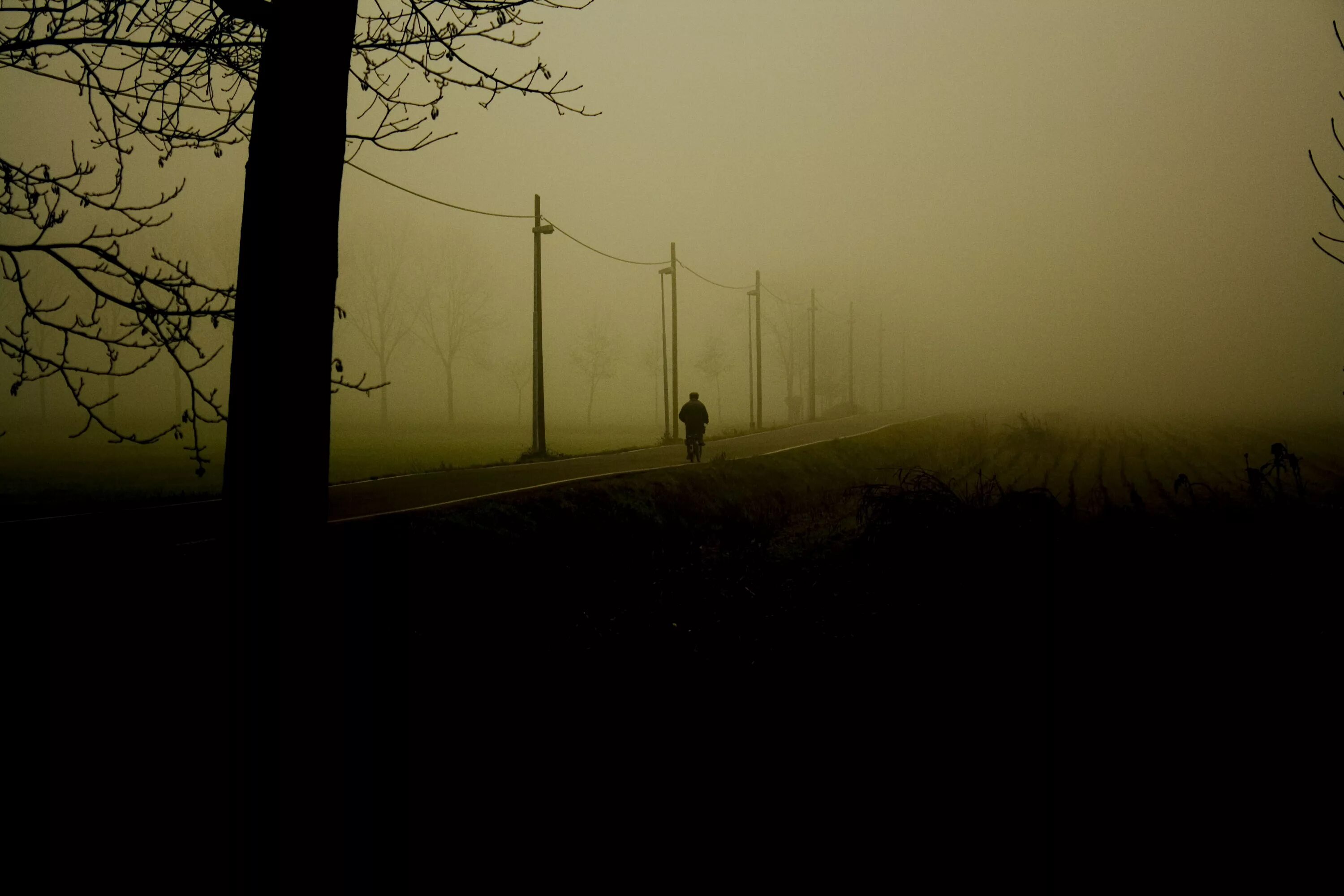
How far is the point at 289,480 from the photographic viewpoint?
2133mm

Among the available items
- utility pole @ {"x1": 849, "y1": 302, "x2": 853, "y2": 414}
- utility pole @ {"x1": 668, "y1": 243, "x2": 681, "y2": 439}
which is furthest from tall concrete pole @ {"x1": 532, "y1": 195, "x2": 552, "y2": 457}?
utility pole @ {"x1": 849, "y1": 302, "x2": 853, "y2": 414}

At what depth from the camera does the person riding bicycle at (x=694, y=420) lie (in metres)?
18.3

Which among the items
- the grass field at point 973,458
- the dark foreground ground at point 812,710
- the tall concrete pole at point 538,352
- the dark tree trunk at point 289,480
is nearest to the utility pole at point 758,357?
the grass field at point 973,458

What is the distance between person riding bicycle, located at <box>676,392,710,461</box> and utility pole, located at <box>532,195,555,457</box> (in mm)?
4386

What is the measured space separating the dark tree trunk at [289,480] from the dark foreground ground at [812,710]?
53 mm

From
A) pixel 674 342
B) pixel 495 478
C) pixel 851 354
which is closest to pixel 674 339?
pixel 674 342

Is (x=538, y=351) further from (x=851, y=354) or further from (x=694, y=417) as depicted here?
(x=851, y=354)

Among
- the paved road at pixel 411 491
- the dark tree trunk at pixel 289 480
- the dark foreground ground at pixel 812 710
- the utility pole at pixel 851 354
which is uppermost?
the utility pole at pixel 851 354

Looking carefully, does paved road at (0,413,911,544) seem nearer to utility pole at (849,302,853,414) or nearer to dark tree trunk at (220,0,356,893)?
dark tree trunk at (220,0,356,893)

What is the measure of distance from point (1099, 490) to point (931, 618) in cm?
458

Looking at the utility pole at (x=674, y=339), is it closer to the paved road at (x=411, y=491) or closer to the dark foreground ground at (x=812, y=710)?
the paved road at (x=411, y=491)

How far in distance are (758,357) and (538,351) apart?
20.6 metres

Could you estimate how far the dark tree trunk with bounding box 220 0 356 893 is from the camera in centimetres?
123

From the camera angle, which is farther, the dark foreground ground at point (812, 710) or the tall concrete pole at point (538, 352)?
the tall concrete pole at point (538, 352)
